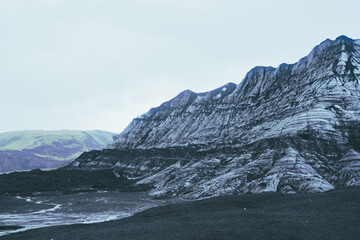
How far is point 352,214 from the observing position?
17.3 meters

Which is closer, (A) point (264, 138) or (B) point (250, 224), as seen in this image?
(B) point (250, 224)

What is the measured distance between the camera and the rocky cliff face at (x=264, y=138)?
34469 mm

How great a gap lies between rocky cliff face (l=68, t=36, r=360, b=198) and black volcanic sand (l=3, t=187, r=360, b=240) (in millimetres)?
9410

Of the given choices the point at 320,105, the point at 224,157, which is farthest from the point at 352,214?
the point at 224,157

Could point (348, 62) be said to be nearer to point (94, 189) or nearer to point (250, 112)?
point (250, 112)

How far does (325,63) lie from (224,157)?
1068 inches

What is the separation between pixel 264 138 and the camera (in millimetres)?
45938

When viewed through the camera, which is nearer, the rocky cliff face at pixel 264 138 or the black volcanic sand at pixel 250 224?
the black volcanic sand at pixel 250 224

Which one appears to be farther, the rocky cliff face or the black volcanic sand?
the rocky cliff face

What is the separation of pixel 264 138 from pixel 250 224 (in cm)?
3101

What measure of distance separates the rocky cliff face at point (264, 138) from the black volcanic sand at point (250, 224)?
9.41m

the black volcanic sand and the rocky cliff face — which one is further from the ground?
the rocky cliff face

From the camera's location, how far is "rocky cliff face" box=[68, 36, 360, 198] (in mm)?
34469

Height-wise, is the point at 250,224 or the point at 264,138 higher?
the point at 264,138
